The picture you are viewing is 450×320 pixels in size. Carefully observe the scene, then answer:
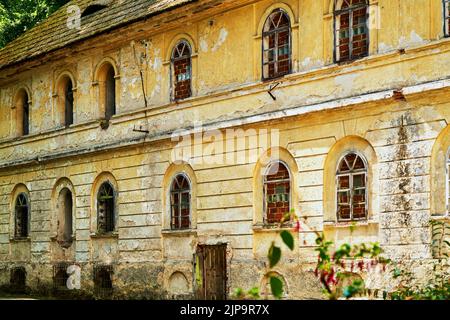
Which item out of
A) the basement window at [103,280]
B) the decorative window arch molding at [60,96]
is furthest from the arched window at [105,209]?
the decorative window arch molding at [60,96]

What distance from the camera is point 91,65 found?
23.0 metres

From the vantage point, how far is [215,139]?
18.6m

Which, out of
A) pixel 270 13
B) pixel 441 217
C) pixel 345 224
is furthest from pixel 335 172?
pixel 270 13

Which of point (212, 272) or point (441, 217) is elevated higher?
point (441, 217)

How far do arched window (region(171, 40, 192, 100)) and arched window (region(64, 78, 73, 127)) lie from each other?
16.4 ft

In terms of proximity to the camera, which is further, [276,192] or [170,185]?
[170,185]

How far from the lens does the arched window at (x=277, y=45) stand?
17359 mm

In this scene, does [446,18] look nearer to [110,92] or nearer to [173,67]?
[173,67]

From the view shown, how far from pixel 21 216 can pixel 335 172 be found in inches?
501

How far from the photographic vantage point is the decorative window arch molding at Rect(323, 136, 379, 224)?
1527cm

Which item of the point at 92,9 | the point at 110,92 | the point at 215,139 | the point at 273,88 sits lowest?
the point at 215,139

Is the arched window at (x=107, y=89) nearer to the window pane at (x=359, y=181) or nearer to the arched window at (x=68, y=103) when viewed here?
the arched window at (x=68, y=103)

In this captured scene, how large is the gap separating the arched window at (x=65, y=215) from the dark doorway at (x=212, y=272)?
623 cm
